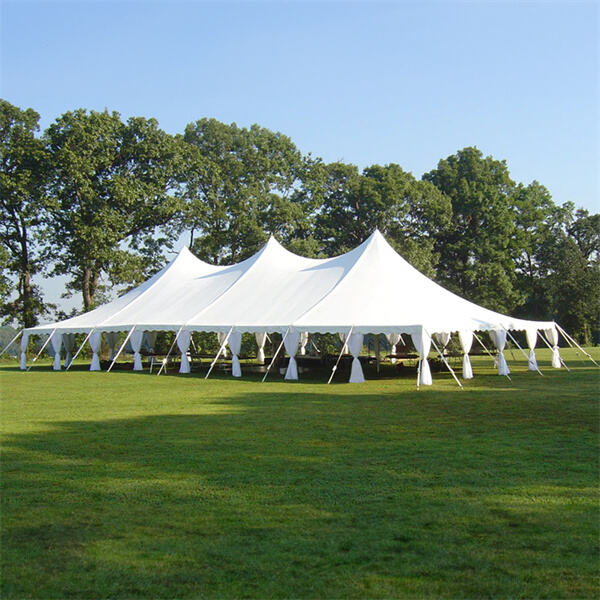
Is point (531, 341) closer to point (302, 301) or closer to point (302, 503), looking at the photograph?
point (302, 301)

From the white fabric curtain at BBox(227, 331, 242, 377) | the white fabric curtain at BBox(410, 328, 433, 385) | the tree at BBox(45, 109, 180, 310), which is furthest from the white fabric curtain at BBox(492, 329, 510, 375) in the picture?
the tree at BBox(45, 109, 180, 310)

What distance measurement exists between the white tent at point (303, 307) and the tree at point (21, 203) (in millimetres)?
8967

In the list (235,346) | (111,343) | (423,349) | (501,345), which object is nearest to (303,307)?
(235,346)

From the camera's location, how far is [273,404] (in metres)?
11.5

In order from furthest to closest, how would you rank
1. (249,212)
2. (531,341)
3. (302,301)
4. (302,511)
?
(249,212) < (302,301) < (531,341) < (302,511)

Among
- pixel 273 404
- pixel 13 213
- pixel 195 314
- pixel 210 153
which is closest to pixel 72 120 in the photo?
pixel 13 213

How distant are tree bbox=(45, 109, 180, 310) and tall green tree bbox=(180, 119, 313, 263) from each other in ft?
6.05

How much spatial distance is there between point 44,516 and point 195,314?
1436 cm

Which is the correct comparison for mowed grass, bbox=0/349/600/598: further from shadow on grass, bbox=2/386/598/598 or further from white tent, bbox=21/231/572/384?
white tent, bbox=21/231/572/384

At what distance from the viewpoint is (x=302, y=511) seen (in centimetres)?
491

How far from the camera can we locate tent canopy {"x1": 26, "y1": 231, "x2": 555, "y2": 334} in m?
15.5

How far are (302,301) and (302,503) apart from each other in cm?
1237

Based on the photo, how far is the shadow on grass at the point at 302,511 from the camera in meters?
3.65

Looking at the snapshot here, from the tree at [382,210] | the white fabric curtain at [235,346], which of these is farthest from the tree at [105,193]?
the white fabric curtain at [235,346]
